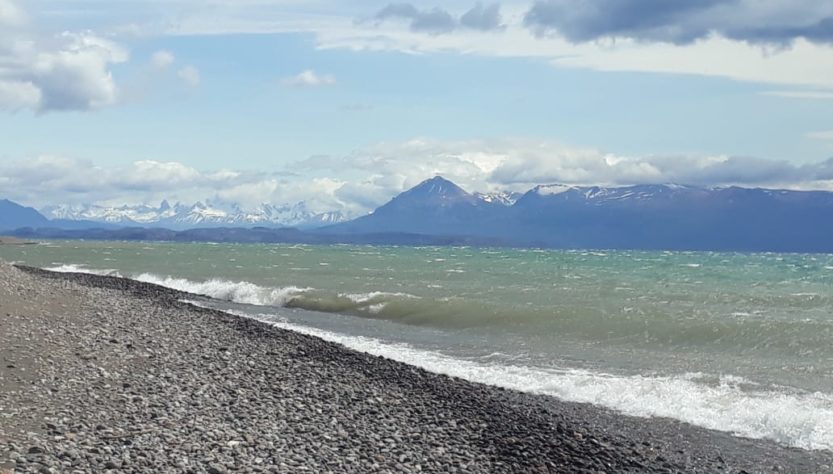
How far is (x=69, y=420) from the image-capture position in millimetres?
11523

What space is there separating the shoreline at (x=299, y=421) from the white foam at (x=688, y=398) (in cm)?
70

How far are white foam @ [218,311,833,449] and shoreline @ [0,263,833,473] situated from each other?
696 millimetres

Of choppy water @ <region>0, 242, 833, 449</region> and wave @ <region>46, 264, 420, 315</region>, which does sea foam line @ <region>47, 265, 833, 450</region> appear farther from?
wave @ <region>46, 264, 420, 315</region>

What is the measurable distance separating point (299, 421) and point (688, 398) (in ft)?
30.2

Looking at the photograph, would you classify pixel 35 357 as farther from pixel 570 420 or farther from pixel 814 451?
pixel 814 451

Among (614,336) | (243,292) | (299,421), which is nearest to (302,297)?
(243,292)

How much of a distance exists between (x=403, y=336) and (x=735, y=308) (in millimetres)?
17221

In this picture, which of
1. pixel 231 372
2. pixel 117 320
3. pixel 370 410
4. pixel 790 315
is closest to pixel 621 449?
pixel 370 410

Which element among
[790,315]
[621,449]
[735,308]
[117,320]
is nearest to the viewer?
[621,449]

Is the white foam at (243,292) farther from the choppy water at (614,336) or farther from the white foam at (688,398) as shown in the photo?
the white foam at (688,398)

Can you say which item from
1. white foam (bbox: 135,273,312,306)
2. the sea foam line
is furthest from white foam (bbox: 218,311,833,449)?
white foam (bbox: 135,273,312,306)

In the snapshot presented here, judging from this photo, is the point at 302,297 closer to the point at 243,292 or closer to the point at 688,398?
the point at 243,292

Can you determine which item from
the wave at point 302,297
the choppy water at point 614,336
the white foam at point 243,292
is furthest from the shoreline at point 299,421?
the white foam at point 243,292

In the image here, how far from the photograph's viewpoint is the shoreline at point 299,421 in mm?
10930
